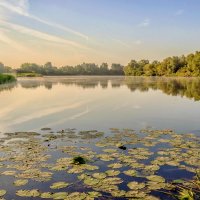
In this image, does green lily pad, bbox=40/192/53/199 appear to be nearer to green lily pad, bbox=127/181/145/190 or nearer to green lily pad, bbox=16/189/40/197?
green lily pad, bbox=16/189/40/197

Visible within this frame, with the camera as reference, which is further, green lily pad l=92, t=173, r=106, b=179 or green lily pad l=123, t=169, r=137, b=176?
green lily pad l=123, t=169, r=137, b=176

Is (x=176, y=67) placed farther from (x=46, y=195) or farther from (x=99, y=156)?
(x=46, y=195)

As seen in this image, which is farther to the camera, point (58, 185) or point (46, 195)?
point (58, 185)

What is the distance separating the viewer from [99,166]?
32.9 ft

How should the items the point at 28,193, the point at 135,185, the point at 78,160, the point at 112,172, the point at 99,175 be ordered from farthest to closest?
1. the point at 78,160
2. the point at 112,172
3. the point at 99,175
4. the point at 135,185
5. the point at 28,193

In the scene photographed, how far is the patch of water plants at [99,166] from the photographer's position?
7949mm

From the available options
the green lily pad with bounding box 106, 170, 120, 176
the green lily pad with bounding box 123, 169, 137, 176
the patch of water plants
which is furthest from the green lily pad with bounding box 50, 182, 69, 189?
the green lily pad with bounding box 123, 169, 137, 176

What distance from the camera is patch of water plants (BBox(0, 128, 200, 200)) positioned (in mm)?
7949

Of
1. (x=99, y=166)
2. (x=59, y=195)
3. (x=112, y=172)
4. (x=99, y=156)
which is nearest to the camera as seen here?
(x=59, y=195)

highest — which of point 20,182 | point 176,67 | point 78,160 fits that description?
point 176,67

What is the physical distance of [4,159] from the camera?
35.3 feet

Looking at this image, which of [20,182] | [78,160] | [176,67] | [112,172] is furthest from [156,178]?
[176,67]

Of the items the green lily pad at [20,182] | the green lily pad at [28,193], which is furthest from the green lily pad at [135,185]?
the green lily pad at [20,182]

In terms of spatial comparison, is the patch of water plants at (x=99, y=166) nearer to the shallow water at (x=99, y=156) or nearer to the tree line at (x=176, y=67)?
the shallow water at (x=99, y=156)
